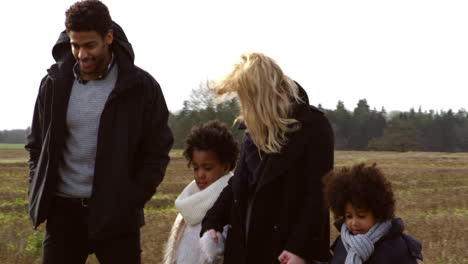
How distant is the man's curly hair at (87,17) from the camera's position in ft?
10.9

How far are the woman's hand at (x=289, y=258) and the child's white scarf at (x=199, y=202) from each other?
3.29ft

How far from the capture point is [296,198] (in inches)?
129

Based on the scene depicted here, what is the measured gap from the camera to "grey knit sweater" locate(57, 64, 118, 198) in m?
3.41

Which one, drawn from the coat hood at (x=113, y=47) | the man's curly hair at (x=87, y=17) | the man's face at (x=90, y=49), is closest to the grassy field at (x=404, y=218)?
the coat hood at (x=113, y=47)

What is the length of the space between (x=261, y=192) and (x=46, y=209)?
1157 millimetres

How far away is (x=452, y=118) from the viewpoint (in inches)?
3541

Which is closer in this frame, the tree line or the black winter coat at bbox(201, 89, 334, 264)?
the black winter coat at bbox(201, 89, 334, 264)

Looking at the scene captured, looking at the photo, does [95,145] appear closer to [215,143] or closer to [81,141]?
[81,141]

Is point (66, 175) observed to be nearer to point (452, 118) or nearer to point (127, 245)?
point (127, 245)

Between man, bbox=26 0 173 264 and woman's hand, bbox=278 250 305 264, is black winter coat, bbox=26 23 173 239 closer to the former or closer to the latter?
man, bbox=26 0 173 264

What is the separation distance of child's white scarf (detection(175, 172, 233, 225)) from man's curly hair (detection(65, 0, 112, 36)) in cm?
130

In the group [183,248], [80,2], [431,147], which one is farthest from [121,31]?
[431,147]

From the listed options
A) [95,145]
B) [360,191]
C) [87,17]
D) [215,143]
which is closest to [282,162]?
[360,191]

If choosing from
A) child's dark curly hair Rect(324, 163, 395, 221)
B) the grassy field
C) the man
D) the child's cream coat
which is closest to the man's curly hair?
the man
